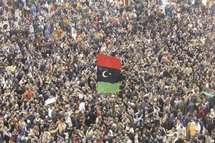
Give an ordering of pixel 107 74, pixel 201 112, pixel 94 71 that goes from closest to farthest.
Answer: pixel 107 74
pixel 201 112
pixel 94 71

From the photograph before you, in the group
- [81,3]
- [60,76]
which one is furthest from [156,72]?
[81,3]

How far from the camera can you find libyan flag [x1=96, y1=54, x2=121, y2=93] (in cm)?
2158

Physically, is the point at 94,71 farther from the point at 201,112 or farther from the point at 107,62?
the point at 107,62

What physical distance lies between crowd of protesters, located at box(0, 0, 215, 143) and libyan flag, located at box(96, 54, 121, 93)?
2369mm

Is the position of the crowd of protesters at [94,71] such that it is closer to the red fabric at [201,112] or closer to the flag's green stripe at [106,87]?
the red fabric at [201,112]

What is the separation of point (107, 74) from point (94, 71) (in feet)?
25.4

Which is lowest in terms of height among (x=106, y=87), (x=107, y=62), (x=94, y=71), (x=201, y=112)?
(x=201, y=112)

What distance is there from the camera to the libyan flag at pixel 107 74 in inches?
850

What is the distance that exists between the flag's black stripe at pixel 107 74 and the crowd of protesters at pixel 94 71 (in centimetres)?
251

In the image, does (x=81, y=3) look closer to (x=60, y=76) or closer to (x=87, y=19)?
(x=87, y=19)

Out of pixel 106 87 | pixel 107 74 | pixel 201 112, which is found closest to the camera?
pixel 106 87

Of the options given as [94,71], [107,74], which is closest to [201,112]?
[107,74]

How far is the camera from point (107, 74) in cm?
2180

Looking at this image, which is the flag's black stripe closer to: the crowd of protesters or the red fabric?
the crowd of protesters
